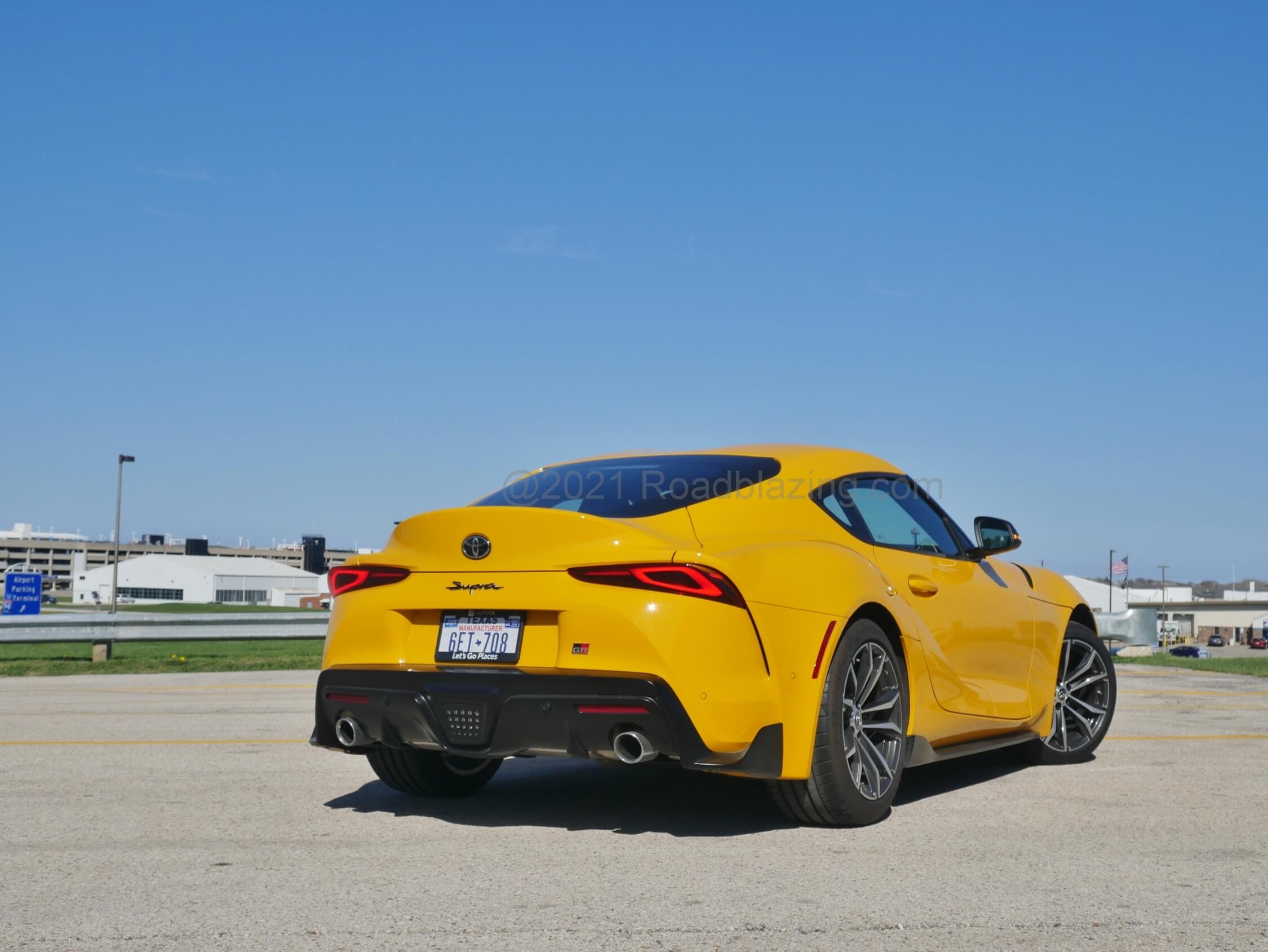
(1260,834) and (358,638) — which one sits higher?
(358,638)

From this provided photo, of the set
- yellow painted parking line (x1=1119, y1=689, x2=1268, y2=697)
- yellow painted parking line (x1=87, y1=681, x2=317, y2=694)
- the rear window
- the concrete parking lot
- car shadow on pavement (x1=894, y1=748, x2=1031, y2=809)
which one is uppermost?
the rear window

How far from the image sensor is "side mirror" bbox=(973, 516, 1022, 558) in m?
6.38

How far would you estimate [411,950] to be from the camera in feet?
10.2

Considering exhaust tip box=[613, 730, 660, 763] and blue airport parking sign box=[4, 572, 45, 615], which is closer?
exhaust tip box=[613, 730, 660, 763]

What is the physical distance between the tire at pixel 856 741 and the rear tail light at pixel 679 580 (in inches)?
23.4

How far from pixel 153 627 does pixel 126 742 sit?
10.3m

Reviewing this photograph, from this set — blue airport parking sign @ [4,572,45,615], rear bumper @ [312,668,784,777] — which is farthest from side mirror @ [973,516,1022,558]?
blue airport parking sign @ [4,572,45,615]

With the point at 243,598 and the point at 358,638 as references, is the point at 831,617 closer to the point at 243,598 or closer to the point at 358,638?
the point at 358,638

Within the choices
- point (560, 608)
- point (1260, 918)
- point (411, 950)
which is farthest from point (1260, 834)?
point (411, 950)

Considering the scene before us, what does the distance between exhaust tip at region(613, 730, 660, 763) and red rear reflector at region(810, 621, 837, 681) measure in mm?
688

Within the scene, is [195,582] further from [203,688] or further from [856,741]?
[856,741]

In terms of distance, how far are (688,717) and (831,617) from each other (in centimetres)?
79

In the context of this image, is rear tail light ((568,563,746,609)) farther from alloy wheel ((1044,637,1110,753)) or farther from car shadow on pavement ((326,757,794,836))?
alloy wheel ((1044,637,1110,753))

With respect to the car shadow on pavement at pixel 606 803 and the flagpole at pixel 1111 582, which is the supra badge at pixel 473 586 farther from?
the flagpole at pixel 1111 582
